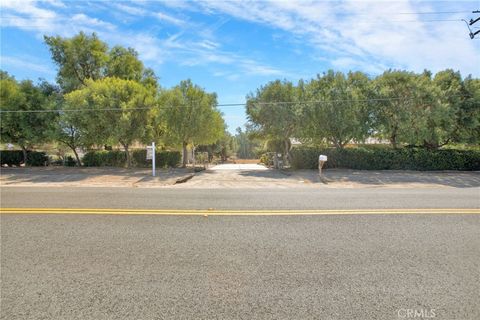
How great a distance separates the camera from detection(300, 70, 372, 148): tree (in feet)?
72.4

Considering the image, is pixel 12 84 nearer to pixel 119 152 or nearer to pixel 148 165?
pixel 119 152

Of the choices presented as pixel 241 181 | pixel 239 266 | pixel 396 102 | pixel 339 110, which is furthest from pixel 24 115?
pixel 396 102

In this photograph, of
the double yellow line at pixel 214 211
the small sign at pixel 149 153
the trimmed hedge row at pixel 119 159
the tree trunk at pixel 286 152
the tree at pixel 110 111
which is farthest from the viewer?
the tree trunk at pixel 286 152

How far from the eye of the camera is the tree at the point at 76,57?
92.9 ft

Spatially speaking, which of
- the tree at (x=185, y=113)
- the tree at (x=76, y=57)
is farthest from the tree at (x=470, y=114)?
the tree at (x=76, y=57)

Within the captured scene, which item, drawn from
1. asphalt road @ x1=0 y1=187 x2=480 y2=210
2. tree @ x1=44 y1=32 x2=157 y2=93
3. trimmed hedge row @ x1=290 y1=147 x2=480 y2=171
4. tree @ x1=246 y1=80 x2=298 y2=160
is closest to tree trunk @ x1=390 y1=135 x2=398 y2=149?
trimmed hedge row @ x1=290 y1=147 x2=480 y2=171

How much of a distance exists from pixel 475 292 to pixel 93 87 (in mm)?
24291

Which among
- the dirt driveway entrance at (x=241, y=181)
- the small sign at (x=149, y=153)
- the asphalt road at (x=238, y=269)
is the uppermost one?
the small sign at (x=149, y=153)

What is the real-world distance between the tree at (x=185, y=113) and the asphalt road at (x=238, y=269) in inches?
712

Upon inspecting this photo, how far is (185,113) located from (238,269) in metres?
20.8

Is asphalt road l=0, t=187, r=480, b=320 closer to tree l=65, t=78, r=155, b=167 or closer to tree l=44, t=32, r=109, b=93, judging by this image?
tree l=65, t=78, r=155, b=167

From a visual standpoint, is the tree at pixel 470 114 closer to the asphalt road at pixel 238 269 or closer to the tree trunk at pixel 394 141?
the tree trunk at pixel 394 141

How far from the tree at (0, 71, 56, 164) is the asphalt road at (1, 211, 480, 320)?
22135mm

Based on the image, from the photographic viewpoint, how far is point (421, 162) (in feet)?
72.1
